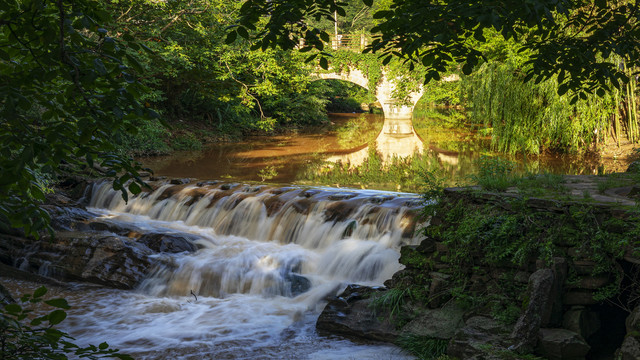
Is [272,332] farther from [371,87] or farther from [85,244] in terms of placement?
[371,87]

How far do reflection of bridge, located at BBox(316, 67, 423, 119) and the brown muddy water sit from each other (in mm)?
605

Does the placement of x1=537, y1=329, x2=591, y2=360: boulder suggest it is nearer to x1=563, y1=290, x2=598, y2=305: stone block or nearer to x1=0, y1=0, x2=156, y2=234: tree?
x1=563, y1=290, x2=598, y2=305: stone block

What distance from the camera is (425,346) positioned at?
5.15 metres

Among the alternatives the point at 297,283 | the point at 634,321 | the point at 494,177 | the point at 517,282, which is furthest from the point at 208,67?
the point at 634,321

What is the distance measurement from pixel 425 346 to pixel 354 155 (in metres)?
14.7

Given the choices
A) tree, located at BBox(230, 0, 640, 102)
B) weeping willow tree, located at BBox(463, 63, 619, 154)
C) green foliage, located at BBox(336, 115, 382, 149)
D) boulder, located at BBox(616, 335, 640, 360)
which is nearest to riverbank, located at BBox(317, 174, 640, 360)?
boulder, located at BBox(616, 335, 640, 360)

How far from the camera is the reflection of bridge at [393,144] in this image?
61.8 feet

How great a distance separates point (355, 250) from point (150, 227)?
15.4 feet

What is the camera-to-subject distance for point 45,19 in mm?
2396

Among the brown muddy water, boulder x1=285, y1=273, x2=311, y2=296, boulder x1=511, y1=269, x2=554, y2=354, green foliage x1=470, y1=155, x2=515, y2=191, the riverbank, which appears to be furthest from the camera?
the brown muddy water

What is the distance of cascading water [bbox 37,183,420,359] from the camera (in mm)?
5996

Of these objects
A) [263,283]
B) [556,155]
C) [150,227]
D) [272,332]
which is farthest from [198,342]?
[556,155]

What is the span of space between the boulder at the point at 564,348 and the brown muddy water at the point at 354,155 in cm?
482

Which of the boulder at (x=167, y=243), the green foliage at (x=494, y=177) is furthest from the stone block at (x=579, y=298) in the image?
the boulder at (x=167, y=243)
